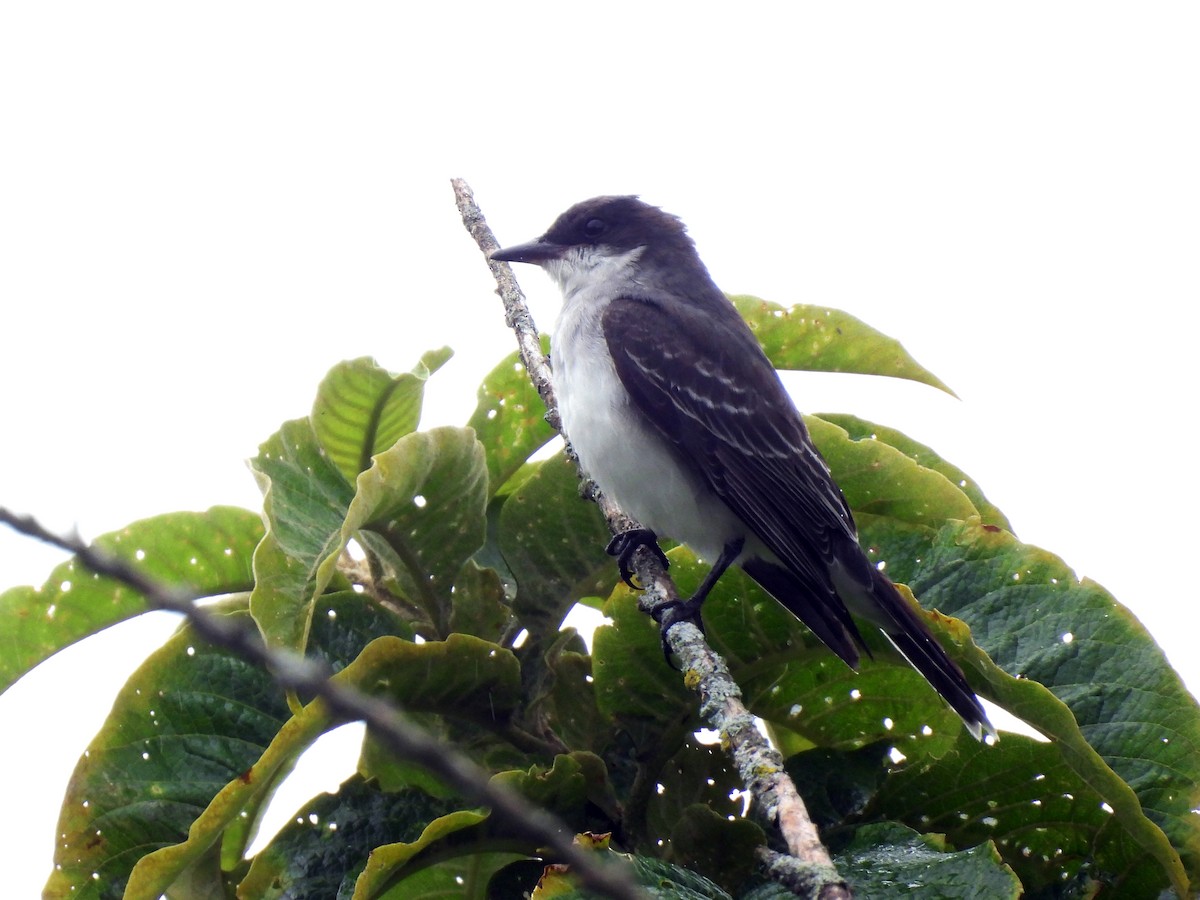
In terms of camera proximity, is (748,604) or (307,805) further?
(748,604)

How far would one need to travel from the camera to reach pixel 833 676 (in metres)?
3.76

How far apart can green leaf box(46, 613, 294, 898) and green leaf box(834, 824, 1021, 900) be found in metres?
1.74

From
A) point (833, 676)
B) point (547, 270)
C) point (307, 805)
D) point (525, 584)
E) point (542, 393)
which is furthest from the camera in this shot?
point (547, 270)

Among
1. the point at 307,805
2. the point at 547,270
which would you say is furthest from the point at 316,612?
the point at 547,270

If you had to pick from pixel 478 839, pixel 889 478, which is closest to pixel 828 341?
pixel 889 478

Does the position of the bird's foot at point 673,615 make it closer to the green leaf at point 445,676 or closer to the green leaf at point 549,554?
the green leaf at point 549,554

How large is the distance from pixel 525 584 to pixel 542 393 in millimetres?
926

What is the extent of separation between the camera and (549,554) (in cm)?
403

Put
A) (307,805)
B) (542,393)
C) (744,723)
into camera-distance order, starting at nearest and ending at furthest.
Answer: (744,723) → (307,805) → (542,393)

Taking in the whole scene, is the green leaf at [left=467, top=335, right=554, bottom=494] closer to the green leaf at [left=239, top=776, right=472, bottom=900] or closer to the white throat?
the green leaf at [left=239, top=776, right=472, bottom=900]

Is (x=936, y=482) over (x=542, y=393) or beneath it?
beneath

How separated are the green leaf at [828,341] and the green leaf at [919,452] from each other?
33 centimetres

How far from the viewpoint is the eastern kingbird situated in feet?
16.1

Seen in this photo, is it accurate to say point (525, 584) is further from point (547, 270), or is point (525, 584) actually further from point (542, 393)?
point (547, 270)
